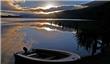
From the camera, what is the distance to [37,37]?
11.2 meters

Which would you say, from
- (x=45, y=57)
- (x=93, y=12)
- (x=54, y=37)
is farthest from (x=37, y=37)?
(x=45, y=57)

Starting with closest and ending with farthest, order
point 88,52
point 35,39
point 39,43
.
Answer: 1. point 88,52
2. point 39,43
3. point 35,39

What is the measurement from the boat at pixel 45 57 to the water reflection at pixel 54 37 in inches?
65.0

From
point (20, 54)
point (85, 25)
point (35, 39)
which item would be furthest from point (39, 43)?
point (20, 54)

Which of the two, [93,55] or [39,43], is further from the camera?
[39,43]

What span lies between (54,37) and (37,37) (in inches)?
22.9

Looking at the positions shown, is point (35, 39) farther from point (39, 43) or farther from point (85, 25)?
point (85, 25)

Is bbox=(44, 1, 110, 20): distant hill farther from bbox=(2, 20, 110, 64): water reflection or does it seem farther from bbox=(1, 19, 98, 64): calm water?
bbox=(1, 19, 98, 64): calm water

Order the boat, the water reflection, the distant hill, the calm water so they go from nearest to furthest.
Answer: the boat < the water reflection < the calm water < the distant hill

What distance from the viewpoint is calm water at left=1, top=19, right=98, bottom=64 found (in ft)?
29.3

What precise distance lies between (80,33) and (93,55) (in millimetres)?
3424

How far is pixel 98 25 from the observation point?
1221 cm

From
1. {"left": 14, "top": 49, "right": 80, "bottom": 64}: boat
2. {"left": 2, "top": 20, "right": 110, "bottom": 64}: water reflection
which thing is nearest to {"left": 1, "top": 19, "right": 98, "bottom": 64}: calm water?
{"left": 2, "top": 20, "right": 110, "bottom": 64}: water reflection

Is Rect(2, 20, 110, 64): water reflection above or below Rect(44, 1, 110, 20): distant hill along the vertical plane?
below
